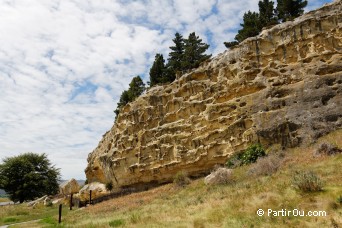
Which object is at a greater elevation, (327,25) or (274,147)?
(327,25)

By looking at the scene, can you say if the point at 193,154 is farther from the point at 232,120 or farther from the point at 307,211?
the point at 307,211

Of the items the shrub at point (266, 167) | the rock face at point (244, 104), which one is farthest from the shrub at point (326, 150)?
the rock face at point (244, 104)

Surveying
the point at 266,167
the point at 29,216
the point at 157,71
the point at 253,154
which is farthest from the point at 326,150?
the point at 157,71

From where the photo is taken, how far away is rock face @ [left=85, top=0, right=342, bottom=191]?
23156mm

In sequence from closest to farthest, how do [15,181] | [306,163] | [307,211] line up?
[307,211], [306,163], [15,181]

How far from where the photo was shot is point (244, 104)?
2616cm

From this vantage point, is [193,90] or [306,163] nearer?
[306,163]

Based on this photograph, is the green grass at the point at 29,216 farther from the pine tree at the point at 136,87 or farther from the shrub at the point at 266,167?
the pine tree at the point at 136,87

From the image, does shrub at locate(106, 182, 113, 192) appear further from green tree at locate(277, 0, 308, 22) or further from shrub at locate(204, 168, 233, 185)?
green tree at locate(277, 0, 308, 22)

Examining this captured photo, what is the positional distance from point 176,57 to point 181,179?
857 inches

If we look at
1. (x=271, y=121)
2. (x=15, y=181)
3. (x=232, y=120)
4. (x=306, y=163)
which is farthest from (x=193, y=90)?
(x=15, y=181)

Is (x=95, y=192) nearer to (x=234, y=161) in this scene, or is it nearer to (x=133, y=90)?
(x=133, y=90)

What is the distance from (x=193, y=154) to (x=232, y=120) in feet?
14.9

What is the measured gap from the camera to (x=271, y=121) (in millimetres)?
24062
